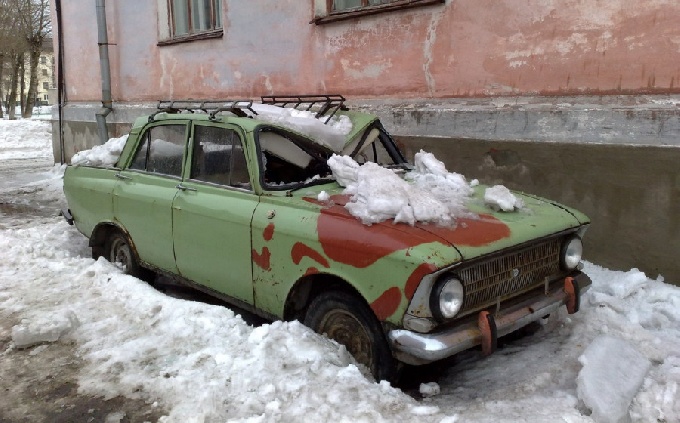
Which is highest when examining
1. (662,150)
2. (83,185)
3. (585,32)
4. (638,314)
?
(585,32)

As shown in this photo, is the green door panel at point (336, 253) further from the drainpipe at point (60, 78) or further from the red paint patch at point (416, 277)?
the drainpipe at point (60, 78)

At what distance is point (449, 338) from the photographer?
2818mm

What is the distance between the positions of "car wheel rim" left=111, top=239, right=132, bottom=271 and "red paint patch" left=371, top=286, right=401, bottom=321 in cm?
277

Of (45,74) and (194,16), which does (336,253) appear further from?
(45,74)

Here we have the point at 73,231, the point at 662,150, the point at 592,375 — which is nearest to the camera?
the point at 592,375

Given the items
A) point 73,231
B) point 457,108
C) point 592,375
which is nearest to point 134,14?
point 73,231

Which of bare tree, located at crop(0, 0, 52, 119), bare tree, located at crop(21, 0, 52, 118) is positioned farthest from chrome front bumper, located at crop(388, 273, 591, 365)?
bare tree, located at crop(21, 0, 52, 118)

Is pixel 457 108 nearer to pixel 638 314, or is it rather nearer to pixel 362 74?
pixel 362 74

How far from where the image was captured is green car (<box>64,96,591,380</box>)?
9.43 ft

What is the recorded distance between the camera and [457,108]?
237 inches

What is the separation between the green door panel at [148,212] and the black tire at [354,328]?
1.50 meters

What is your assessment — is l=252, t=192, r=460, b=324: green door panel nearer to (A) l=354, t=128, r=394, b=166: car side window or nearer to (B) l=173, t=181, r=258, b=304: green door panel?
(B) l=173, t=181, r=258, b=304: green door panel

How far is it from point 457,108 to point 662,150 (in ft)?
6.69

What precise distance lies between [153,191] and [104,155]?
1128mm
